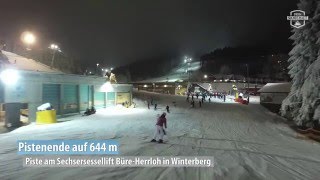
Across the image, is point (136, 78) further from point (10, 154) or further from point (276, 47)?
point (10, 154)

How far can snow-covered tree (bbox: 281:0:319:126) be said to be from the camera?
22359 millimetres

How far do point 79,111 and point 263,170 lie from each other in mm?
26511

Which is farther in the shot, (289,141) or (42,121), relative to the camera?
(42,121)

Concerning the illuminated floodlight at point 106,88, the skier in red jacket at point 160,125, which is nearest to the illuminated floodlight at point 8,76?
the skier in red jacket at point 160,125

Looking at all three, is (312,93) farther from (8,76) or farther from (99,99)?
(99,99)

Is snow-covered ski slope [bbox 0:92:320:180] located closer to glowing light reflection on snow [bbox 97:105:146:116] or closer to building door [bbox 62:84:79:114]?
building door [bbox 62:84:79:114]

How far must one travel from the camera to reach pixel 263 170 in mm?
11945

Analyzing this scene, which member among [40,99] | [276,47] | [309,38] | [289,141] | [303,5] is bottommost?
[289,141]

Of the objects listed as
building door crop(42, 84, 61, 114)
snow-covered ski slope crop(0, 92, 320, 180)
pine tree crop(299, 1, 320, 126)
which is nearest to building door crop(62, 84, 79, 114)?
building door crop(42, 84, 61, 114)

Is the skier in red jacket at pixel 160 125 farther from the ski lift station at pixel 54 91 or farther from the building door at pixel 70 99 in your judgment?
the building door at pixel 70 99

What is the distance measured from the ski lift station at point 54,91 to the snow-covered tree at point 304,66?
21779 millimetres

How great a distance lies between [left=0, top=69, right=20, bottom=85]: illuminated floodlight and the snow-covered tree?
22918 mm

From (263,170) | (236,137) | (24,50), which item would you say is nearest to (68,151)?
(263,170)

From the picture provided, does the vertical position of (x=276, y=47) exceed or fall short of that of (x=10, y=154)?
it exceeds it
